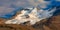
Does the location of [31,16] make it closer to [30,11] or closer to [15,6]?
[30,11]

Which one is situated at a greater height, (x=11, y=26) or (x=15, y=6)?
(x=15, y=6)

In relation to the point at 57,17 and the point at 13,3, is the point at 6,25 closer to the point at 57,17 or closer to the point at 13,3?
the point at 13,3

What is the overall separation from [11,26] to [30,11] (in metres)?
0.25

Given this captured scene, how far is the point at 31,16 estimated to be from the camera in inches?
63.6

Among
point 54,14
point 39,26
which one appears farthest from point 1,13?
point 54,14

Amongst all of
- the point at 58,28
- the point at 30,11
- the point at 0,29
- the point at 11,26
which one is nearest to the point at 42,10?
the point at 30,11

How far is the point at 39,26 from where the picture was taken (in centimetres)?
158

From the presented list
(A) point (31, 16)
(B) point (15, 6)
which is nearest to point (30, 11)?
(A) point (31, 16)

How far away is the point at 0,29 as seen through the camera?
160 cm

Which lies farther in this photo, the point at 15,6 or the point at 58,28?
the point at 15,6

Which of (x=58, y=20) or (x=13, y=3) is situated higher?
(x=13, y=3)

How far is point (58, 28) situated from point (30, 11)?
336mm

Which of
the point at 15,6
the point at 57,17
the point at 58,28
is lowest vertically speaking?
the point at 58,28

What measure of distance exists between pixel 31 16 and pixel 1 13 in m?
0.32
